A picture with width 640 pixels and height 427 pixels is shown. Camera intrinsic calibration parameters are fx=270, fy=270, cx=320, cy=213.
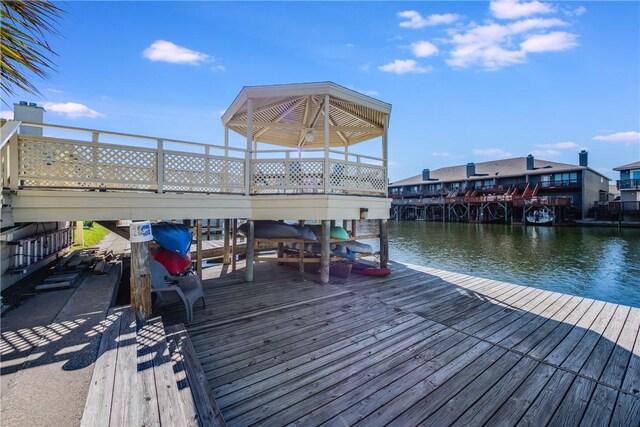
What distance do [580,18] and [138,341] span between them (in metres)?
12.0

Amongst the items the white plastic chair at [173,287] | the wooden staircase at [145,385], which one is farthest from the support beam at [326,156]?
the wooden staircase at [145,385]

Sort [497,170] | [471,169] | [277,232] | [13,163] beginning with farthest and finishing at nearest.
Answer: [471,169], [497,170], [277,232], [13,163]

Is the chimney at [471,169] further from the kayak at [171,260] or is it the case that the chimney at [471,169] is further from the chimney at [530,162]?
the kayak at [171,260]

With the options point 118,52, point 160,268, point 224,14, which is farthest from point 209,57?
point 160,268

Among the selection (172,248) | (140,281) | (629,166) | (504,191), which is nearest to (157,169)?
(172,248)

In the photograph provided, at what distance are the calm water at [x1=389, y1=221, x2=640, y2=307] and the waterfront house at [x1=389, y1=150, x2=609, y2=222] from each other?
1392 cm

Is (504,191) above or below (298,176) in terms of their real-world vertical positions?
above

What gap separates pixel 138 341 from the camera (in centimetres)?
311

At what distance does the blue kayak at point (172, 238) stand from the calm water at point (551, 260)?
38.2 ft

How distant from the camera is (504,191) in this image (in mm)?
39906

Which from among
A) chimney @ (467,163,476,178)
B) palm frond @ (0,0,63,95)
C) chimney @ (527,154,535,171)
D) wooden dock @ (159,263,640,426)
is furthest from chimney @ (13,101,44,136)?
chimney @ (467,163,476,178)

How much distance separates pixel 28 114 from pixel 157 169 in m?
4.50

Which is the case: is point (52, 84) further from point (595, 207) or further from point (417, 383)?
point (595, 207)

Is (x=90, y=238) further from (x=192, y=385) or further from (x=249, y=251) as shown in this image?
(x=192, y=385)
